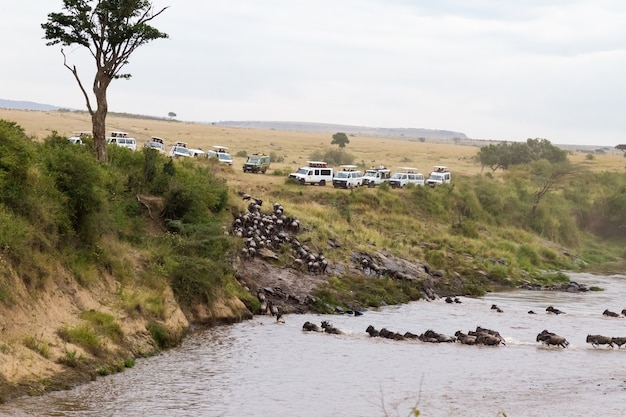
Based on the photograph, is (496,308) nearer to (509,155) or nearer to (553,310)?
(553,310)

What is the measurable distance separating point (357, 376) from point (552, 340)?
976 centimetres

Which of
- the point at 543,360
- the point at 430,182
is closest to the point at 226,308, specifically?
the point at 543,360

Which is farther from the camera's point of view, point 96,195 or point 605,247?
point 605,247

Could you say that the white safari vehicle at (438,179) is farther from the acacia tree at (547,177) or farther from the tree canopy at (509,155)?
the tree canopy at (509,155)

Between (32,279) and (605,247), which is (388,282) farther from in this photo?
(605,247)

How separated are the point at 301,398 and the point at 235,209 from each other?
22.8 metres

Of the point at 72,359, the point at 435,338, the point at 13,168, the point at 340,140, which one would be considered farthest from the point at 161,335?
the point at 340,140

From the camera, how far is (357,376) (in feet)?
90.0

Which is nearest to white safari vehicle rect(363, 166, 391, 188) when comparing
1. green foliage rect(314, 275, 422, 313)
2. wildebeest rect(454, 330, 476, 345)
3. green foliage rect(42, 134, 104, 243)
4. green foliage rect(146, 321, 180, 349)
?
green foliage rect(314, 275, 422, 313)

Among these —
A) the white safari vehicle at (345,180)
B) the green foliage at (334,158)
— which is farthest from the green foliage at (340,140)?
the white safari vehicle at (345,180)

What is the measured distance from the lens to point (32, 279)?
85.5 ft

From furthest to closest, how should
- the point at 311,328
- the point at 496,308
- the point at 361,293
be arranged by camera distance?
the point at 361,293
the point at 496,308
the point at 311,328

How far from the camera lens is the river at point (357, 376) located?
22969 mm

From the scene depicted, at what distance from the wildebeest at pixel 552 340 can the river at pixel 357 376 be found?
26cm
